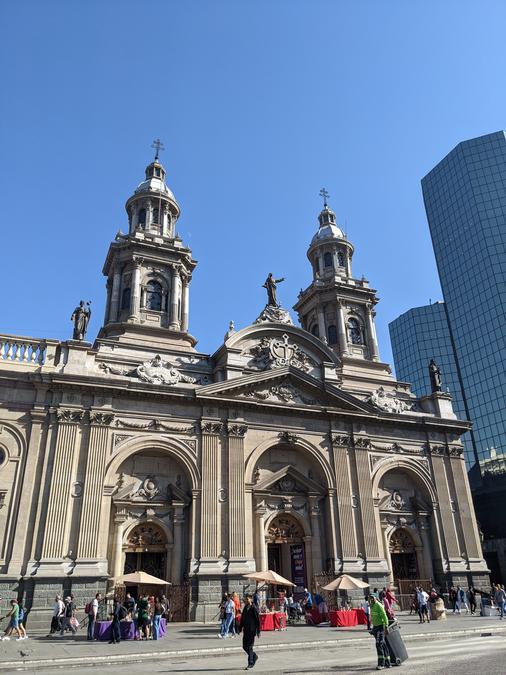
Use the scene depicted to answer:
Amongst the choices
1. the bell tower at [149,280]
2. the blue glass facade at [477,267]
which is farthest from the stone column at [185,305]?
the blue glass facade at [477,267]

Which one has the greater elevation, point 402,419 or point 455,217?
point 455,217

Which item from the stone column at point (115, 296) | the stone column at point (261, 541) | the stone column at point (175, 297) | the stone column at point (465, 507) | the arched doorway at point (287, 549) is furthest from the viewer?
the stone column at point (115, 296)

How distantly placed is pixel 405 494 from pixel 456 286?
5636 cm

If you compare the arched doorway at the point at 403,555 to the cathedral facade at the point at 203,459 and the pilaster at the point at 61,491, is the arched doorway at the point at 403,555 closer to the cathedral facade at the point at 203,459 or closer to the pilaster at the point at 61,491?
the cathedral facade at the point at 203,459

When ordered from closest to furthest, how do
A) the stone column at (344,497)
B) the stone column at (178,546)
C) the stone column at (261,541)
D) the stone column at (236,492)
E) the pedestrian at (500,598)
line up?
1. the pedestrian at (500,598)
2. the stone column at (178,546)
3. the stone column at (236,492)
4. the stone column at (261,541)
5. the stone column at (344,497)

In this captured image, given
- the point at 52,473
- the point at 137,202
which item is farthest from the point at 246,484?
the point at 137,202

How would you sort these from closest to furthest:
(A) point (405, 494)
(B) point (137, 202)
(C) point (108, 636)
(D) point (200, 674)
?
(D) point (200, 674) < (C) point (108, 636) < (A) point (405, 494) < (B) point (137, 202)

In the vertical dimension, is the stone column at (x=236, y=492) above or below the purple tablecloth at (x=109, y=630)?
above

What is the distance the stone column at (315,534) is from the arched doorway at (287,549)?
24.5 inches

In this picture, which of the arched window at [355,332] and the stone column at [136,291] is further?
the arched window at [355,332]

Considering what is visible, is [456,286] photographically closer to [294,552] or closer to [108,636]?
[294,552]

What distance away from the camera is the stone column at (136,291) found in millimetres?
37688

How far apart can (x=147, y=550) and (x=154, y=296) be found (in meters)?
18.6

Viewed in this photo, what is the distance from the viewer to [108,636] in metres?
19.7
